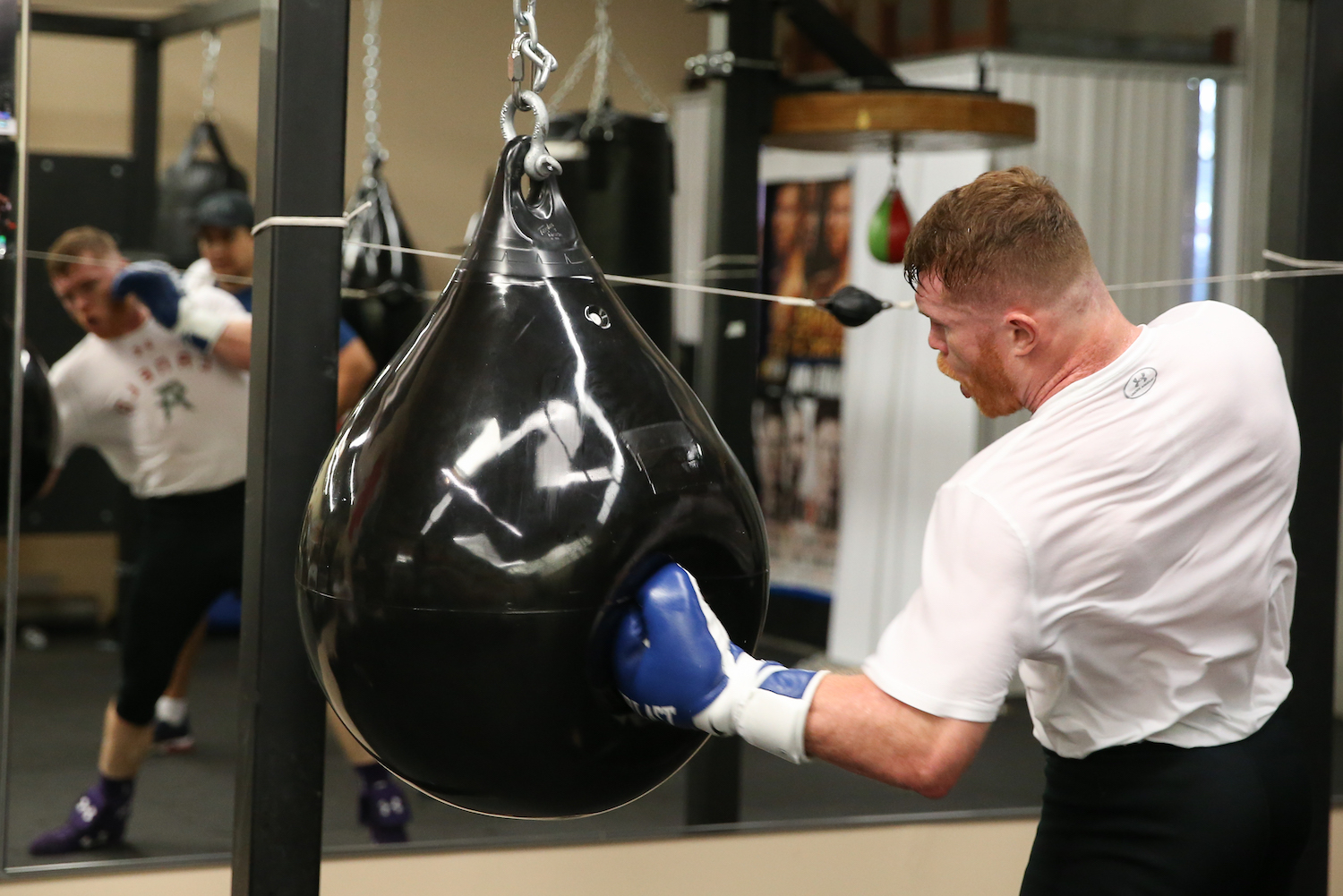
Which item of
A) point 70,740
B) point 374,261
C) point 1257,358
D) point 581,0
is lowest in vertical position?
point 70,740

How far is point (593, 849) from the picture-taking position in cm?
232

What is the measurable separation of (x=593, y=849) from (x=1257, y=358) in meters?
1.49

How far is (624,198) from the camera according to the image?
10.0 feet

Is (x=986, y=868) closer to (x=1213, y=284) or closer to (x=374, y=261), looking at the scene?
(x=374, y=261)

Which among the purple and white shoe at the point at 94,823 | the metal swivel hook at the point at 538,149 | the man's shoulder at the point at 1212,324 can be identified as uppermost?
the metal swivel hook at the point at 538,149

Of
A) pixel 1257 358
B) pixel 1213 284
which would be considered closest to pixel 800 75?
pixel 1213 284

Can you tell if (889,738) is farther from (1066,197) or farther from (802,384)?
(802,384)

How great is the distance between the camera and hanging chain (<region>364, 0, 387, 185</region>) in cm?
360

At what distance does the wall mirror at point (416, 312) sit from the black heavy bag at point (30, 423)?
0.87 meters

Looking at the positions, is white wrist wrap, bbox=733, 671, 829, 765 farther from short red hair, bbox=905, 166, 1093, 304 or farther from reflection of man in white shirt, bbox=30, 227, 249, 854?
reflection of man in white shirt, bbox=30, 227, 249, 854

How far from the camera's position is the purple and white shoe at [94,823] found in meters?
2.87

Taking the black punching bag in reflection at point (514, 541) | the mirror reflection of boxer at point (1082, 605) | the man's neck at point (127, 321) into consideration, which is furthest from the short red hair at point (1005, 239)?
the man's neck at point (127, 321)

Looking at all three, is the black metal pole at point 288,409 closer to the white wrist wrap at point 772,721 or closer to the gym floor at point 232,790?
the white wrist wrap at point 772,721

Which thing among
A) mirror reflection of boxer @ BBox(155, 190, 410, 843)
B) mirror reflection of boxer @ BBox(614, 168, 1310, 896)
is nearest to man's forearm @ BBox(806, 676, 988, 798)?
mirror reflection of boxer @ BBox(614, 168, 1310, 896)
